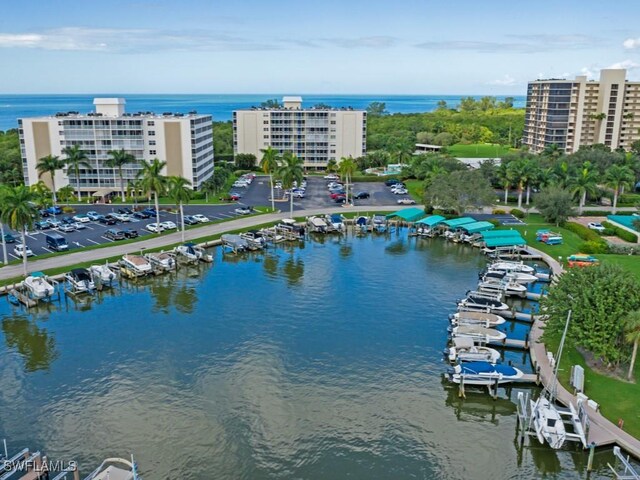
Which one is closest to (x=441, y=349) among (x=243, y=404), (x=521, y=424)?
(x=521, y=424)

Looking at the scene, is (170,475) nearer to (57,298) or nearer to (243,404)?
(243,404)

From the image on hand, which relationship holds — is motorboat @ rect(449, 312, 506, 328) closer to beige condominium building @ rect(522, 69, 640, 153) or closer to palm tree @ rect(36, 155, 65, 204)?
palm tree @ rect(36, 155, 65, 204)

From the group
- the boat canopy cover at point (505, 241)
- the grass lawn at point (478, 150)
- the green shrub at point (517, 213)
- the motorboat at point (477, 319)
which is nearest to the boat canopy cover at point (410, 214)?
the green shrub at point (517, 213)

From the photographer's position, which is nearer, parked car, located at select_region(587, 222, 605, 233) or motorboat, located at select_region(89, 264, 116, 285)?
motorboat, located at select_region(89, 264, 116, 285)

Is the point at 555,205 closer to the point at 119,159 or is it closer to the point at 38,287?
the point at 38,287

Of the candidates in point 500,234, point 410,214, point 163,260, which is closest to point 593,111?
point 410,214

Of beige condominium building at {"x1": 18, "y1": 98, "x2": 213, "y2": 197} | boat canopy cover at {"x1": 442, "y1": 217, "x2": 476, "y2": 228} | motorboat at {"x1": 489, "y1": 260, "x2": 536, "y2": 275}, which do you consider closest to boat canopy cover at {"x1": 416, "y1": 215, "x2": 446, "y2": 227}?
boat canopy cover at {"x1": 442, "y1": 217, "x2": 476, "y2": 228}
